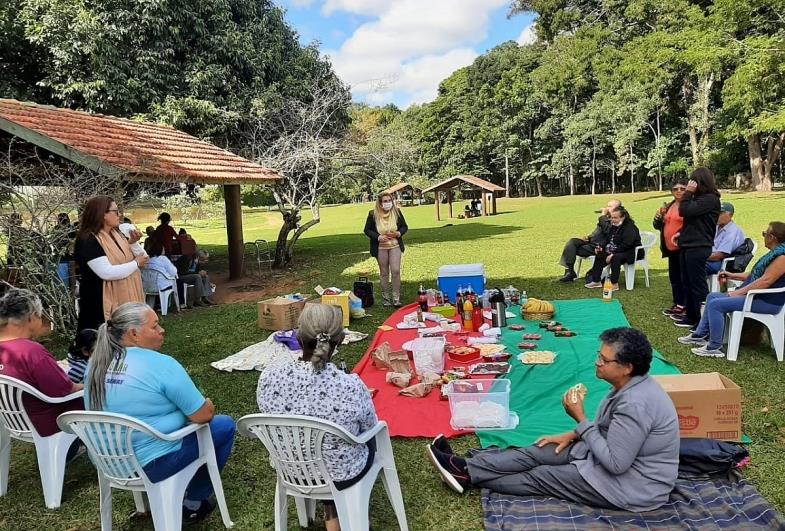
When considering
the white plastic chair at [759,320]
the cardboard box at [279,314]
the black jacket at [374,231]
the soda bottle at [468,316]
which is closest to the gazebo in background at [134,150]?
the cardboard box at [279,314]

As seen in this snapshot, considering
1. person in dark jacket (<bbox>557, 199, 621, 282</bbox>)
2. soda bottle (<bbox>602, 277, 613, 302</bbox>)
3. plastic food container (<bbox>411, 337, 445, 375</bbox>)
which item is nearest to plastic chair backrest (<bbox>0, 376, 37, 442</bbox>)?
plastic food container (<bbox>411, 337, 445, 375</bbox>)

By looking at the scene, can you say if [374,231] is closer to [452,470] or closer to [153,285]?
[153,285]

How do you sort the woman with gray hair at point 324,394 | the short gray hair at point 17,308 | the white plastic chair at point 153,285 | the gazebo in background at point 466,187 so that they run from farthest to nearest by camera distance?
the gazebo in background at point 466,187, the white plastic chair at point 153,285, the short gray hair at point 17,308, the woman with gray hair at point 324,394

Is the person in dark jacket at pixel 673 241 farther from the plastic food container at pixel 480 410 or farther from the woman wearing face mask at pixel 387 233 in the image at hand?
the plastic food container at pixel 480 410

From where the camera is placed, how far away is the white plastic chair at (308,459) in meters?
2.42

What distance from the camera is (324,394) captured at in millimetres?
2520

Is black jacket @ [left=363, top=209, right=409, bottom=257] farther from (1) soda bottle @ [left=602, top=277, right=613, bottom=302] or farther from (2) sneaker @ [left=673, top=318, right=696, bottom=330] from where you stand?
(2) sneaker @ [left=673, top=318, right=696, bottom=330]

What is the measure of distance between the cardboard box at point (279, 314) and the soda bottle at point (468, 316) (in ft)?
7.34

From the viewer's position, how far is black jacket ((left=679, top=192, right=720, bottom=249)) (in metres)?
5.81

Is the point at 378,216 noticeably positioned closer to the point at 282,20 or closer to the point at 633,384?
the point at 633,384

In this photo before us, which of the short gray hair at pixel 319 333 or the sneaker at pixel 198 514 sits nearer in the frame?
the short gray hair at pixel 319 333

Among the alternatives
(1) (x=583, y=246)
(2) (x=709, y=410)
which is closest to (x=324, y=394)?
(2) (x=709, y=410)

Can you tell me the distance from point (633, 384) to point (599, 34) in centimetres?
3854

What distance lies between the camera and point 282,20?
17516 mm
